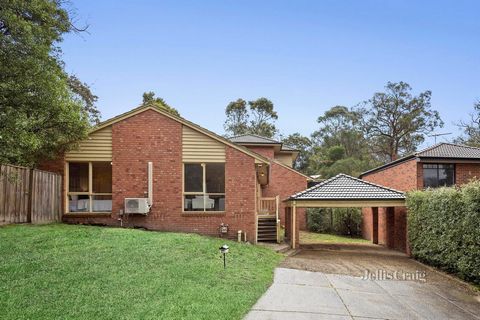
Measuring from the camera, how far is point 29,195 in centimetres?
1264

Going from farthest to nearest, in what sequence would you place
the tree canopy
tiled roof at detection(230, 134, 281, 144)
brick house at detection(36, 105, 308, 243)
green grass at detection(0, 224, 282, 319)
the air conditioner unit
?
the tree canopy
tiled roof at detection(230, 134, 281, 144)
brick house at detection(36, 105, 308, 243)
the air conditioner unit
green grass at detection(0, 224, 282, 319)

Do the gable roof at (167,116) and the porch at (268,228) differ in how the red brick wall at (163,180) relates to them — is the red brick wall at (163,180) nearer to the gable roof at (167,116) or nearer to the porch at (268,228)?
the gable roof at (167,116)

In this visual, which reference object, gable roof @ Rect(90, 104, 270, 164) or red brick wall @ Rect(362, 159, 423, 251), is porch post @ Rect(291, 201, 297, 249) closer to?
gable roof @ Rect(90, 104, 270, 164)

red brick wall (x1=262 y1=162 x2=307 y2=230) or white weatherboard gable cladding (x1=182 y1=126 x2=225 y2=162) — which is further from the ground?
white weatherboard gable cladding (x1=182 y1=126 x2=225 y2=162)

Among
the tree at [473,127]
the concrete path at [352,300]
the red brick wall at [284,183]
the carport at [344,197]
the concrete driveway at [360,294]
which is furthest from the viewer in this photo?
the tree at [473,127]

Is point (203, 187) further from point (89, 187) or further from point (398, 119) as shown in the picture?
point (398, 119)

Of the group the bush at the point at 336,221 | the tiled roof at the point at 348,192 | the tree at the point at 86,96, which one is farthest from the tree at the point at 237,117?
the tiled roof at the point at 348,192

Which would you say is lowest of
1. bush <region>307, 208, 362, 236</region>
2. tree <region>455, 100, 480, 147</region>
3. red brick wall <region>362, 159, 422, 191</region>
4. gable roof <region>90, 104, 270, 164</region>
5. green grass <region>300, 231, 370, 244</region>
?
green grass <region>300, 231, 370, 244</region>

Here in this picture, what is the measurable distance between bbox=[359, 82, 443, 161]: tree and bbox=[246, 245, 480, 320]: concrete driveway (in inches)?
1460

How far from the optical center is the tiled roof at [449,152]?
20.4 metres

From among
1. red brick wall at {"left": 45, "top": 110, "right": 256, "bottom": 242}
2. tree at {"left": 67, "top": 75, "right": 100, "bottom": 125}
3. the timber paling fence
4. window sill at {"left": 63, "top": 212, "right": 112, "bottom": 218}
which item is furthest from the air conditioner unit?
tree at {"left": 67, "top": 75, "right": 100, "bottom": 125}

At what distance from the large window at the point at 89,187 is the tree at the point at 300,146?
42347mm

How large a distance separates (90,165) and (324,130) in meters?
46.7

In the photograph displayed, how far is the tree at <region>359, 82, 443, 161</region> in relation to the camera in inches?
1855
